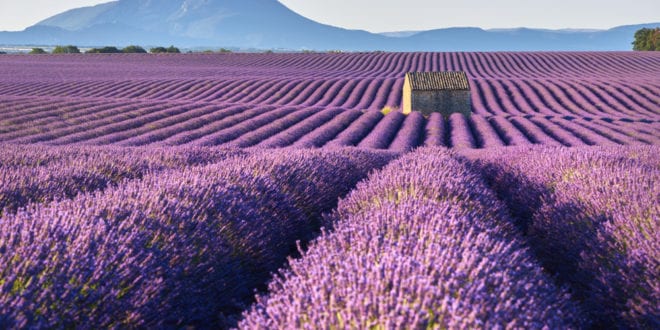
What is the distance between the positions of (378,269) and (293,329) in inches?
18.5

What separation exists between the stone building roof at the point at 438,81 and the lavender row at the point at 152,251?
22.6 meters

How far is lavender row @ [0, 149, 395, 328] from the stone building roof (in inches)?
888

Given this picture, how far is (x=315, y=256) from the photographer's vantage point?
8.78 feet

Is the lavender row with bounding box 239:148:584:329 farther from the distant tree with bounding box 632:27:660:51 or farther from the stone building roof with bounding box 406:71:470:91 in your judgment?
the distant tree with bounding box 632:27:660:51

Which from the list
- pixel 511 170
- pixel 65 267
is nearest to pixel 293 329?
pixel 65 267

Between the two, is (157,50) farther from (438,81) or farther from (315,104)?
(438,81)

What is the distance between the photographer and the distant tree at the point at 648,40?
233 ft

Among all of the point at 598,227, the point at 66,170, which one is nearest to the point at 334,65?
the point at 66,170

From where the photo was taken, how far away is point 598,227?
13.3ft

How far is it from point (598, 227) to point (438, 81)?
78.4 ft

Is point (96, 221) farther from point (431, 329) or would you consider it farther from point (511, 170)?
point (511, 170)

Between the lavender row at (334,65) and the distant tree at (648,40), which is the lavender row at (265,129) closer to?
the lavender row at (334,65)

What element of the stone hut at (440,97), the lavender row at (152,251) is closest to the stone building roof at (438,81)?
the stone hut at (440,97)

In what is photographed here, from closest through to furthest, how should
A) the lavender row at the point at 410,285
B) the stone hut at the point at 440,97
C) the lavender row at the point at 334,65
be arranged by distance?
1. the lavender row at the point at 410,285
2. the stone hut at the point at 440,97
3. the lavender row at the point at 334,65
